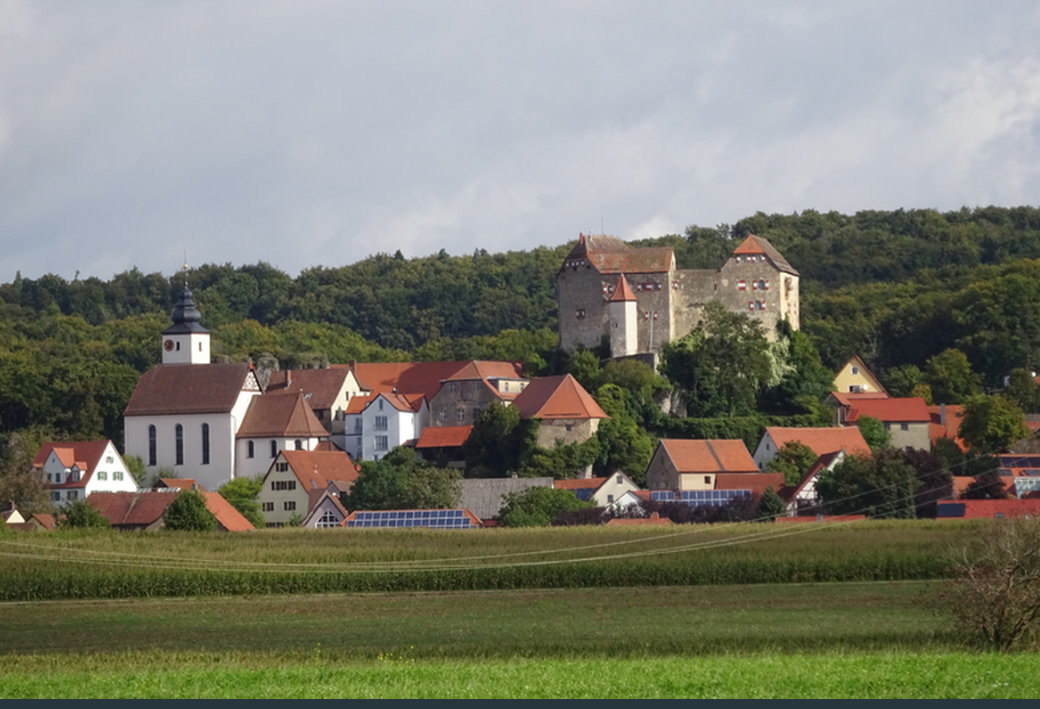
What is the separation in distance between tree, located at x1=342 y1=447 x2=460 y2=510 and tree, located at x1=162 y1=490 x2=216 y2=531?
504 inches

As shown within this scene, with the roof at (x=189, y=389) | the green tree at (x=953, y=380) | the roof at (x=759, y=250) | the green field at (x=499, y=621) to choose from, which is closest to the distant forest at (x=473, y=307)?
the green tree at (x=953, y=380)

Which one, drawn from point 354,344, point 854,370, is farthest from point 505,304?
point 854,370

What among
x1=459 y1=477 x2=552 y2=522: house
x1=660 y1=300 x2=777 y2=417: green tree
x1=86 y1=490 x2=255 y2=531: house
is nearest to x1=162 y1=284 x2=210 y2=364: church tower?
x1=86 y1=490 x2=255 y2=531: house

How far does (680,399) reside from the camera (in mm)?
95562

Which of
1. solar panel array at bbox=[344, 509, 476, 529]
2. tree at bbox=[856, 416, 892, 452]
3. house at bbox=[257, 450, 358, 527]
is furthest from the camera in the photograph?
tree at bbox=[856, 416, 892, 452]

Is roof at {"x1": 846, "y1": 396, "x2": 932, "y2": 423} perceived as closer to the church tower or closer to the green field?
the green field

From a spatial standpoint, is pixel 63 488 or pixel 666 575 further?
pixel 63 488

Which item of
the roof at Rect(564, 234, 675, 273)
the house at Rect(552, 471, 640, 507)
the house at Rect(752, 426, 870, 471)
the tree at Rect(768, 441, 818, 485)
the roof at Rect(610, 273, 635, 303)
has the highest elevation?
the roof at Rect(564, 234, 675, 273)

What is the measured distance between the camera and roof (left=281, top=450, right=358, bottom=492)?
290ft

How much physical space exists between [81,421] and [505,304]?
53.4m

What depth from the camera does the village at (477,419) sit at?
85625 mm

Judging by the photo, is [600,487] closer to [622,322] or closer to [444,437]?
[444,437]

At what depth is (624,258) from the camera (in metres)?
99.4

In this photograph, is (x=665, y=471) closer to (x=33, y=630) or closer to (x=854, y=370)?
(x=854, y=370)
